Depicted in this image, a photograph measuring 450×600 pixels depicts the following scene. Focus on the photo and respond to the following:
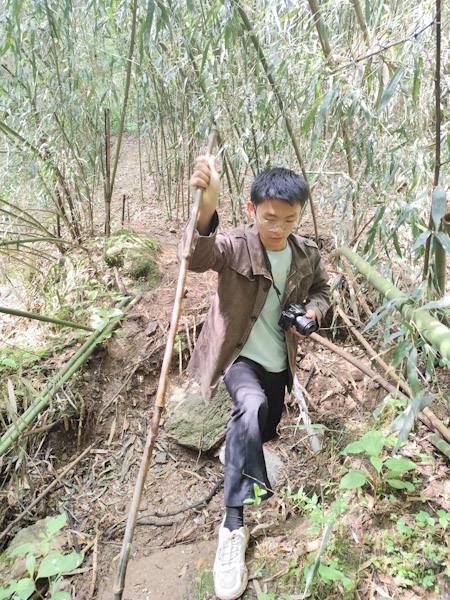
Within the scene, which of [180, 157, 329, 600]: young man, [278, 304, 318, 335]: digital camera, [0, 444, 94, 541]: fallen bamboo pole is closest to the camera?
[180, 157, 329, 600]: young man

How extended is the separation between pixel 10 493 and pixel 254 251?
5.56 feet

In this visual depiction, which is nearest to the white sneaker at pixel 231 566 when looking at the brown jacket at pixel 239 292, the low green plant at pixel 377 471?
the low green plant at pixel 377 471

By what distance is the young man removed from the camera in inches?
60.6

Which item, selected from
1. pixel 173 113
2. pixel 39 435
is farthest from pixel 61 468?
pixel 173 113

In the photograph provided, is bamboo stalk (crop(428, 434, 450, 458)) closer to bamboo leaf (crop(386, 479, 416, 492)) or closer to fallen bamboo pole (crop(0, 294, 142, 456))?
bamboo leaf (crop(386, 479, 416, 492))

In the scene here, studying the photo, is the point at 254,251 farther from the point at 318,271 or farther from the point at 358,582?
the point at 358,582

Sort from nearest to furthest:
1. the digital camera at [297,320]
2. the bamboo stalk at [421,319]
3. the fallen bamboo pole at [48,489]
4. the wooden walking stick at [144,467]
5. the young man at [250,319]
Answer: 1. the wooden walking stick at [144,467]
2. the bamboo stalk at [421,319]
3. the young man at [250,319]
4. the digital camera at [297,320]
5. the fallen bamboo pole at [48,489]

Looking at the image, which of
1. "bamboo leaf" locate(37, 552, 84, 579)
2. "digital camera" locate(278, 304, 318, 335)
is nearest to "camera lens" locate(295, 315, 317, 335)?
"digital camera" locate(278, 304, 318, 335)

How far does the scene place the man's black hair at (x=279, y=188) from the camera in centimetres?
153

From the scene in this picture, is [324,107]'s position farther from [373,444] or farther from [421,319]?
[373,444]

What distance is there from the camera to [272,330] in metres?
1.87

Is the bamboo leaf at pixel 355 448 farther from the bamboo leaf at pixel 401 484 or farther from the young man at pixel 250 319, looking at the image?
the young man at pixel 250 319

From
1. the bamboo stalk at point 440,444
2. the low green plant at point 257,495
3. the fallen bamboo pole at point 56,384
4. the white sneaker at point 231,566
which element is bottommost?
the white sneaker at point 231,566

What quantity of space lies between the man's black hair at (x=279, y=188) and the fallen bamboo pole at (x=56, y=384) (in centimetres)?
Result: 140
